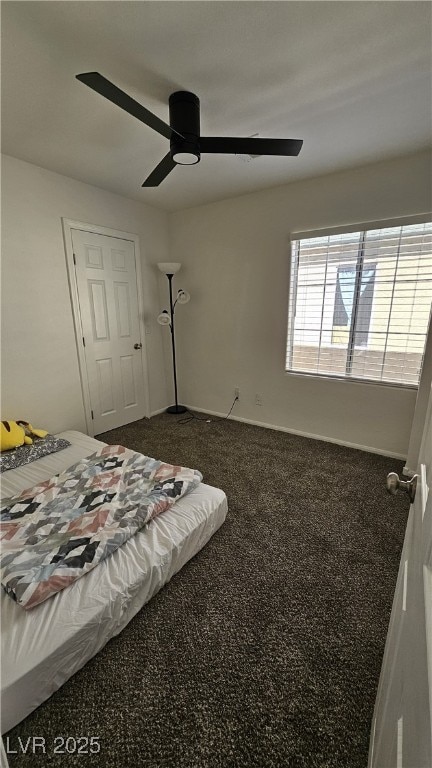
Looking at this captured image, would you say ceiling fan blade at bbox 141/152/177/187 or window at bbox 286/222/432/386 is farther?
window at bbox 286/222/432/386

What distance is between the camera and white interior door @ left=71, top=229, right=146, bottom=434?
307 cm

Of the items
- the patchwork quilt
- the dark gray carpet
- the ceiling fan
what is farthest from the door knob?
the ceiling fan

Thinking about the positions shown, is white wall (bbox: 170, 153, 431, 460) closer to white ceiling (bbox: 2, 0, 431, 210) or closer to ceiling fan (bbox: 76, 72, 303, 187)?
white ceiling (bbox: 2, 0, 431, 210)

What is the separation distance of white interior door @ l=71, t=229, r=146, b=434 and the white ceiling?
86 cm

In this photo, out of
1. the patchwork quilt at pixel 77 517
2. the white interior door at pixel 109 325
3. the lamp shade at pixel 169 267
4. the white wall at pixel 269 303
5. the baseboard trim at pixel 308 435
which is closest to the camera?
the patchwork quilt at pixel 77 517

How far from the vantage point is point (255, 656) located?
1.26 metres

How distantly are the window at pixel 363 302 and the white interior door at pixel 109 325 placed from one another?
185 centimetres

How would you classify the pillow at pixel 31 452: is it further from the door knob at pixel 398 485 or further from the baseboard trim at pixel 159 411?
the door knob at pixel 398 485

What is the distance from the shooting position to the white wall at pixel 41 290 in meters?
2.50

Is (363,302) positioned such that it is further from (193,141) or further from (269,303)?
(193,141)

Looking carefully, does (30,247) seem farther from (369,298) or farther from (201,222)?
(369,298)

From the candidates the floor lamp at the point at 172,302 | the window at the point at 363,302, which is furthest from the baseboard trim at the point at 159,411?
the window at the point at 363,302

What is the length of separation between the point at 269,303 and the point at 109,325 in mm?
1788

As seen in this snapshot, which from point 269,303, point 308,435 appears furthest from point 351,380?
point 269,303
